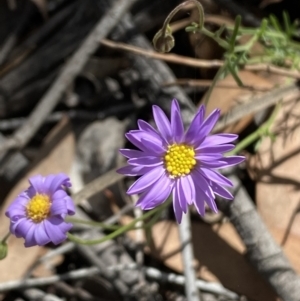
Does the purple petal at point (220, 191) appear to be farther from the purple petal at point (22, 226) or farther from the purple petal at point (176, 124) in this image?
the purple petal at point (22, 226)

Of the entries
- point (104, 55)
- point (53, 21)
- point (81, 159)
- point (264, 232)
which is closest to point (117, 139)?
point (81, 159)

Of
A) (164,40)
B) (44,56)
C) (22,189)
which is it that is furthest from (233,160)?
(44,56)

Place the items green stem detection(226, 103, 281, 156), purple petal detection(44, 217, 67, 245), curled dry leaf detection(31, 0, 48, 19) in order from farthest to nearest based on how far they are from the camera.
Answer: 1. curled dry leaf detection(31, 0, 48, 19)
2. green stem detection(226, 103, 281, 156)
3. purple petal detection(44, 217, 67, 245)

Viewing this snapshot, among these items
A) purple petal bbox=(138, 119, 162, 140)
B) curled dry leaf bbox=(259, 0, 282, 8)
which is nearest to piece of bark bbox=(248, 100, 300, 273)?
curled dry leaf bbox=(259, 0, 282, 8)

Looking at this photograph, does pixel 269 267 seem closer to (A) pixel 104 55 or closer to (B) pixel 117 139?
(B) pixel 117 139

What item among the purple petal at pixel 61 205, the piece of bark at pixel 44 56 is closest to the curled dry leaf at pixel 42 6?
the piece of bark at pixel 44 56

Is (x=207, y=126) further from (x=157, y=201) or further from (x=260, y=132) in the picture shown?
(x=260, y=132)

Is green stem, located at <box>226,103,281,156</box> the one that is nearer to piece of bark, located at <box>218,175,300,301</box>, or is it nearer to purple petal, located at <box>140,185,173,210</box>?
piece of bark, located at <box>218,175,300,301</box>
